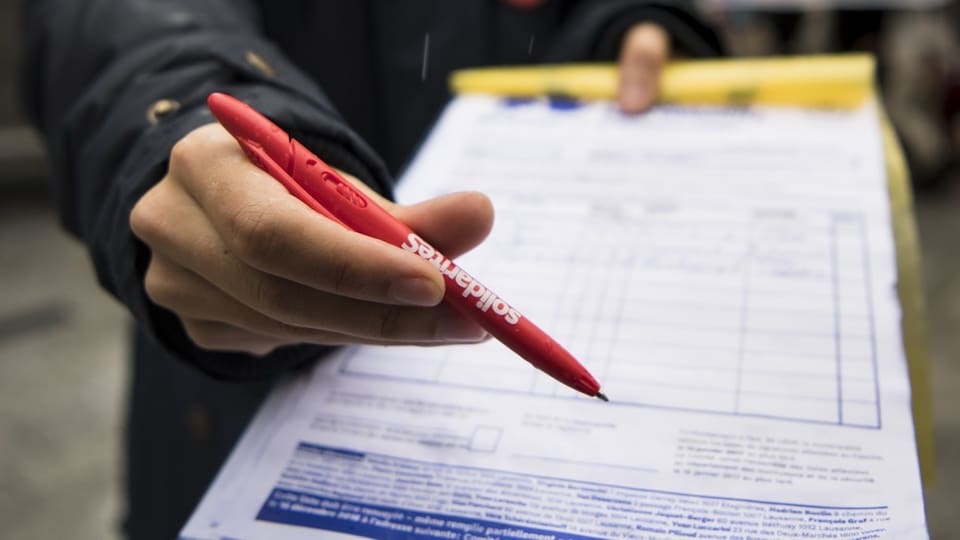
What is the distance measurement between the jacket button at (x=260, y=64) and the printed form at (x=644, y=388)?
0.11m

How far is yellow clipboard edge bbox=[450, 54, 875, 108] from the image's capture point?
54 centimetres

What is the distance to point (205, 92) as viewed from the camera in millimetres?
400

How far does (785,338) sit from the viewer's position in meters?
0.38

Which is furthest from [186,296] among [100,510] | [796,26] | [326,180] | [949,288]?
[796,26]

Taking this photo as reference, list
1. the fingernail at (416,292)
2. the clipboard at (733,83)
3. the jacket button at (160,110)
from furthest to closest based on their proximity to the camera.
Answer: the clipboard at (733,83) < the jacket button at (160,110) < the fingernail at (416,292)

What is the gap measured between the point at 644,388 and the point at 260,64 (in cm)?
25

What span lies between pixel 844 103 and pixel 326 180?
38 cm

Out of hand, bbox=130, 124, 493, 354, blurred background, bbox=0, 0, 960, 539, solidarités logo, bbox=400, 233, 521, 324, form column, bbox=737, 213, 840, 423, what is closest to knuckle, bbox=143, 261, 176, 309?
hand, bbox=130, 124, 493, 354

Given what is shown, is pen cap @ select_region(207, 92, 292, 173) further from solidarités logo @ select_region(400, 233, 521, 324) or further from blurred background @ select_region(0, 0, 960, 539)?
blurred background @ select_region(0, 0, 960, 539)

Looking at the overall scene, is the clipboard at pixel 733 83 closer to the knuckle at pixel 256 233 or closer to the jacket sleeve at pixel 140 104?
the jacket sleeve at pixel 140 104

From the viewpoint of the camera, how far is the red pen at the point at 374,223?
0.30 meters

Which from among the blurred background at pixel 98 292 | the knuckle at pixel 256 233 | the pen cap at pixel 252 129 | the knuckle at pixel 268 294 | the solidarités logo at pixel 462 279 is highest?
the pen cap at pixel 252 129

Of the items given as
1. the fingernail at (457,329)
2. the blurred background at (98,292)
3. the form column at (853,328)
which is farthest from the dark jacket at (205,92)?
the blurred background at (98,292)

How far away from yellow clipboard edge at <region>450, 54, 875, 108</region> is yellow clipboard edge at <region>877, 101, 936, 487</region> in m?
0.06
